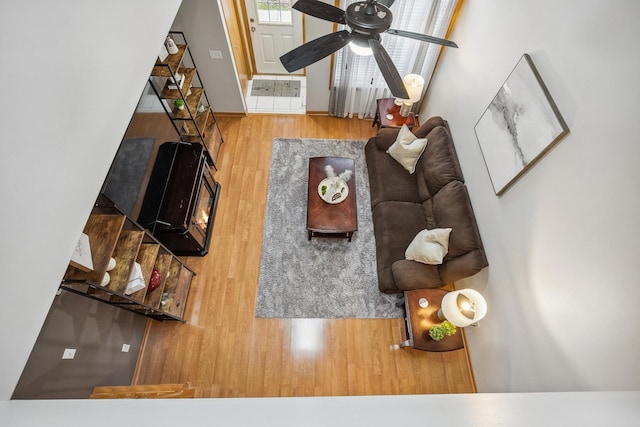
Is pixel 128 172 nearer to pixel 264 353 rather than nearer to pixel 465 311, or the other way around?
pixel 264 353

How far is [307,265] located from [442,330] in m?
1.50

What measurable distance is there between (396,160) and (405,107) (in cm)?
76

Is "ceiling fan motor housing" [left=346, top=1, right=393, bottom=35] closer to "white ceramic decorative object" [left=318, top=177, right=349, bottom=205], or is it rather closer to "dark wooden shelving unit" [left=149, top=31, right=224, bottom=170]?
"white ceramic decorative object" [left=318, top=177, right=349, bottom=205]

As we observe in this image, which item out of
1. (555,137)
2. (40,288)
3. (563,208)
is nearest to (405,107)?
(555,137)

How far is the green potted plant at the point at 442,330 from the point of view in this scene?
249 cm

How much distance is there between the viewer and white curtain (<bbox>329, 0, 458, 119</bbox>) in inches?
128

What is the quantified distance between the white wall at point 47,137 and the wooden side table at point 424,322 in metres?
2.53

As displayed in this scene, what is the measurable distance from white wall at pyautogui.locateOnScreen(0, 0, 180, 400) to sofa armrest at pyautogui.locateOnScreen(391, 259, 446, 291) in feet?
8.07

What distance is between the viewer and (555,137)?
2.03 m

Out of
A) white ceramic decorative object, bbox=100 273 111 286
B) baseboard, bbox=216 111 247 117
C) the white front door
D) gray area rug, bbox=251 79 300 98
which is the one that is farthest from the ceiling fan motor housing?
gray area rug, bbox=251 79 300 98

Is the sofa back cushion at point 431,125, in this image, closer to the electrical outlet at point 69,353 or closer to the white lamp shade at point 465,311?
the white lamp shade at point 465,311

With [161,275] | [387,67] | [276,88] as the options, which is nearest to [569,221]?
[387,67]

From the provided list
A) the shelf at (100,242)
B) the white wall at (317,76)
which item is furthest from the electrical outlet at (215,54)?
the shelf at (100,242)

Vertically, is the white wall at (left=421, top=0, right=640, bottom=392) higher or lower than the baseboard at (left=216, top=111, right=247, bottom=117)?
lower
